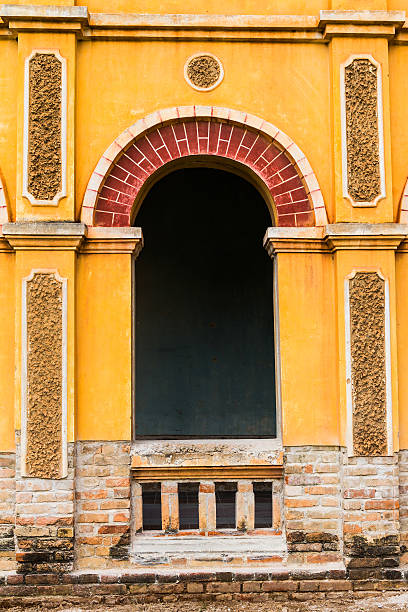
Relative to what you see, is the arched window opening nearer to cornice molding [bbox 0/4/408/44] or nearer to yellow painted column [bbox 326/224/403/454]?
cornice molding [bbox 0/4/408/44]

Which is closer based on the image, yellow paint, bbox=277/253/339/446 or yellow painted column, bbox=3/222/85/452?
yellow painted column, bbox=3/222/85/452

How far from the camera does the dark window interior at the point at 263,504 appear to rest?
21.5ft

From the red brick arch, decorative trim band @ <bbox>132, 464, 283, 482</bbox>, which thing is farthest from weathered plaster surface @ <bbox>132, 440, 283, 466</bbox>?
the red brick arch

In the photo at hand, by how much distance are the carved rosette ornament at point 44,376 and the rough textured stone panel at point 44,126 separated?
83 cm

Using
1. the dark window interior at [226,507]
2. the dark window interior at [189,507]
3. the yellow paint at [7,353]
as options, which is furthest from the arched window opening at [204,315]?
the yellow paint at [7,353]

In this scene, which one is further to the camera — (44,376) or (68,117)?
(68,117)

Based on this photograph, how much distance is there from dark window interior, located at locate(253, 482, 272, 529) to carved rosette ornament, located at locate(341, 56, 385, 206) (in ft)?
9.15

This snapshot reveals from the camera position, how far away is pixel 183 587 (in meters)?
6.22

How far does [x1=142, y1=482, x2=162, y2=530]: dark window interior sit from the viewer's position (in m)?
6.54

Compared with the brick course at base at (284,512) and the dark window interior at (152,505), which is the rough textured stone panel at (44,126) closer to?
the brick course at base at (284,512)

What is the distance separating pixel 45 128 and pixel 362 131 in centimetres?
296

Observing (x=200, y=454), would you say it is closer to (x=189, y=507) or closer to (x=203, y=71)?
(x=189, y=507)

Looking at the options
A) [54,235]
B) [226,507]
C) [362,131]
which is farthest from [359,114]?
[226,507]

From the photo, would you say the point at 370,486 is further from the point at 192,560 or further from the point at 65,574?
the point at 65,574
